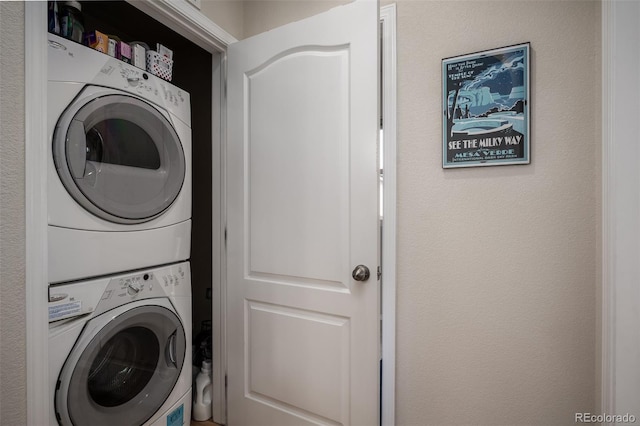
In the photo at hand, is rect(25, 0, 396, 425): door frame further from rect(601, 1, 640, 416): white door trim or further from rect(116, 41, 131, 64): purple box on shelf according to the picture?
rect(601, 1, 640, 416): white door trim

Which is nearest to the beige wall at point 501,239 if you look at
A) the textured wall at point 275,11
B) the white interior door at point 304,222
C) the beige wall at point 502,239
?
the beige wall at point 502,239

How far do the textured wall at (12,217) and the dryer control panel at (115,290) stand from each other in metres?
0.13

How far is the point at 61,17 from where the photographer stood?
111cm

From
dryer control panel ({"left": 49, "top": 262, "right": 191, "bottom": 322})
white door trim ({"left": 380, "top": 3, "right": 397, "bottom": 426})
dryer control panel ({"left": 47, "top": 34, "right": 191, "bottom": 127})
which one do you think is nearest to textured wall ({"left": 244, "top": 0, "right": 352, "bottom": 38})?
white door trim ({"left": 380, "top": 3, "right": 397, "bottom": 426})

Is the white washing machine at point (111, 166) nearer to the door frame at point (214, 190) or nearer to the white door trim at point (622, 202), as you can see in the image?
the door frame at point (214, 190)

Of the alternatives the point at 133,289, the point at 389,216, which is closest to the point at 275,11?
the point at 389,216

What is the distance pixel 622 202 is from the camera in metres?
0.84

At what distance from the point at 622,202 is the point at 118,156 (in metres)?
1.69

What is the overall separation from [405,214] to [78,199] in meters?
1.26

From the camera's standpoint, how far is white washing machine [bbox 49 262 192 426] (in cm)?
103

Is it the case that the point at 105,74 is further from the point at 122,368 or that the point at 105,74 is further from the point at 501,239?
the point at 501,239

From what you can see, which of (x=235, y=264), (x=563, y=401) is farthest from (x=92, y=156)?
(x=563, y=401)

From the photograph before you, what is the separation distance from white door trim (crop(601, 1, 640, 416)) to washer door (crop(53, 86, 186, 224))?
161cm

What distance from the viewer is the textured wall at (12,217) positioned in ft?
2.75
